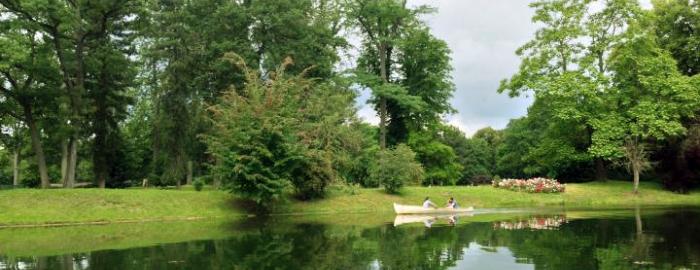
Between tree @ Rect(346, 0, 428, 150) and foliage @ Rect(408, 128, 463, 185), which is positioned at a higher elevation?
tree @ Rect(346, 0, 428, 150)

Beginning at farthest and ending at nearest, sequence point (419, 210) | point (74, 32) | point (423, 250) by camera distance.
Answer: point (74, 32) < point (419, 210) < point (423, 250)

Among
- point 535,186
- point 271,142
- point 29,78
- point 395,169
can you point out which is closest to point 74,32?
point 29,78

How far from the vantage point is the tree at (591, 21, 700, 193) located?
5331 centimetres

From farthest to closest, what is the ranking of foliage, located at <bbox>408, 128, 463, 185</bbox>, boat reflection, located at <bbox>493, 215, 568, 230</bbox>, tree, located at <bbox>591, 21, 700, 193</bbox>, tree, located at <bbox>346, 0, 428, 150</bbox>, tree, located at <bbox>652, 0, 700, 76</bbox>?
foliage, located at <bbox>408, 128, 463, 185</bbox>, tree, located at <bbox>652, 0, 700, 76</bbox>, tree, located at <bbox>346, 0, 428, 150</bbox>, tree, located at <bbox>591, 21, 700, 193</bbox>, boat reflection, located at <bbox>493, 215, 568, 230</bbox>

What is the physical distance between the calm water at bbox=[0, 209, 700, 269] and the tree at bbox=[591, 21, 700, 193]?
24103 millimetres

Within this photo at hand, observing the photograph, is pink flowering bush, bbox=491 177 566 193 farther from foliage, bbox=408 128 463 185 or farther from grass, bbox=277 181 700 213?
foliage, bbox=408 128 463 185


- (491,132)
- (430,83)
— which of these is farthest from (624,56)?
(491,132)

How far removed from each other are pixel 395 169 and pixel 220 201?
44.4 feet

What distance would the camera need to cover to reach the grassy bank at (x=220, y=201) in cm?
3547

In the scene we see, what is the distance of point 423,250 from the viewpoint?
21.2 m

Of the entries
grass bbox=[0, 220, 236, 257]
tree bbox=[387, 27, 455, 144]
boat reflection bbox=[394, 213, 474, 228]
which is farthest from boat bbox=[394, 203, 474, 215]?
tree bbox=[387, 27, 455, 144]

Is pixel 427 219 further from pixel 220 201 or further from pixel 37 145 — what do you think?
pixel 37 145

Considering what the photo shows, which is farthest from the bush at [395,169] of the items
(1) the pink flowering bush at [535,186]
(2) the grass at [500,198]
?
(1) the pink flowering bush at [535,186]

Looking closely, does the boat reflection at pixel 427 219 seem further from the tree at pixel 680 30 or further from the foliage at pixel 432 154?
the tree at pixel 680 30
